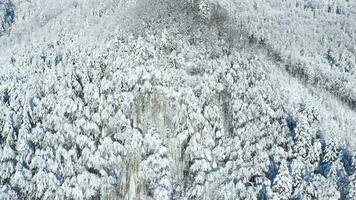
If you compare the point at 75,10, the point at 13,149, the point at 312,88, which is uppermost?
the point at 75,10

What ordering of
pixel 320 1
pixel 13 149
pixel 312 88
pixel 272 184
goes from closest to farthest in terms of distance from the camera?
pixel 272 184
pixel 13 149
pixel 312 88
pixel 320 1

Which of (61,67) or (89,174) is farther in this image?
(61,67)

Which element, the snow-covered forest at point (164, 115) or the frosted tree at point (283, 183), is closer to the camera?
the frosted tree at point (283, 183)

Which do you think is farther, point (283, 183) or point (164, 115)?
point (164, 115)

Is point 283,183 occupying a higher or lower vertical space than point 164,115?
lower

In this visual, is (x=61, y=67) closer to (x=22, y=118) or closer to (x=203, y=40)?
(x=22, y=118)

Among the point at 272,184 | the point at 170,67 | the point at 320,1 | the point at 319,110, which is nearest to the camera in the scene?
the point at 272,184

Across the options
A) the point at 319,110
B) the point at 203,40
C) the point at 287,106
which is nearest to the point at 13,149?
the point at 203,40

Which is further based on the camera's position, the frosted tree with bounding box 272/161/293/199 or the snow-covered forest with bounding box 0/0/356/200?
the snow-covered forest with bounding box 0/0/356/200
